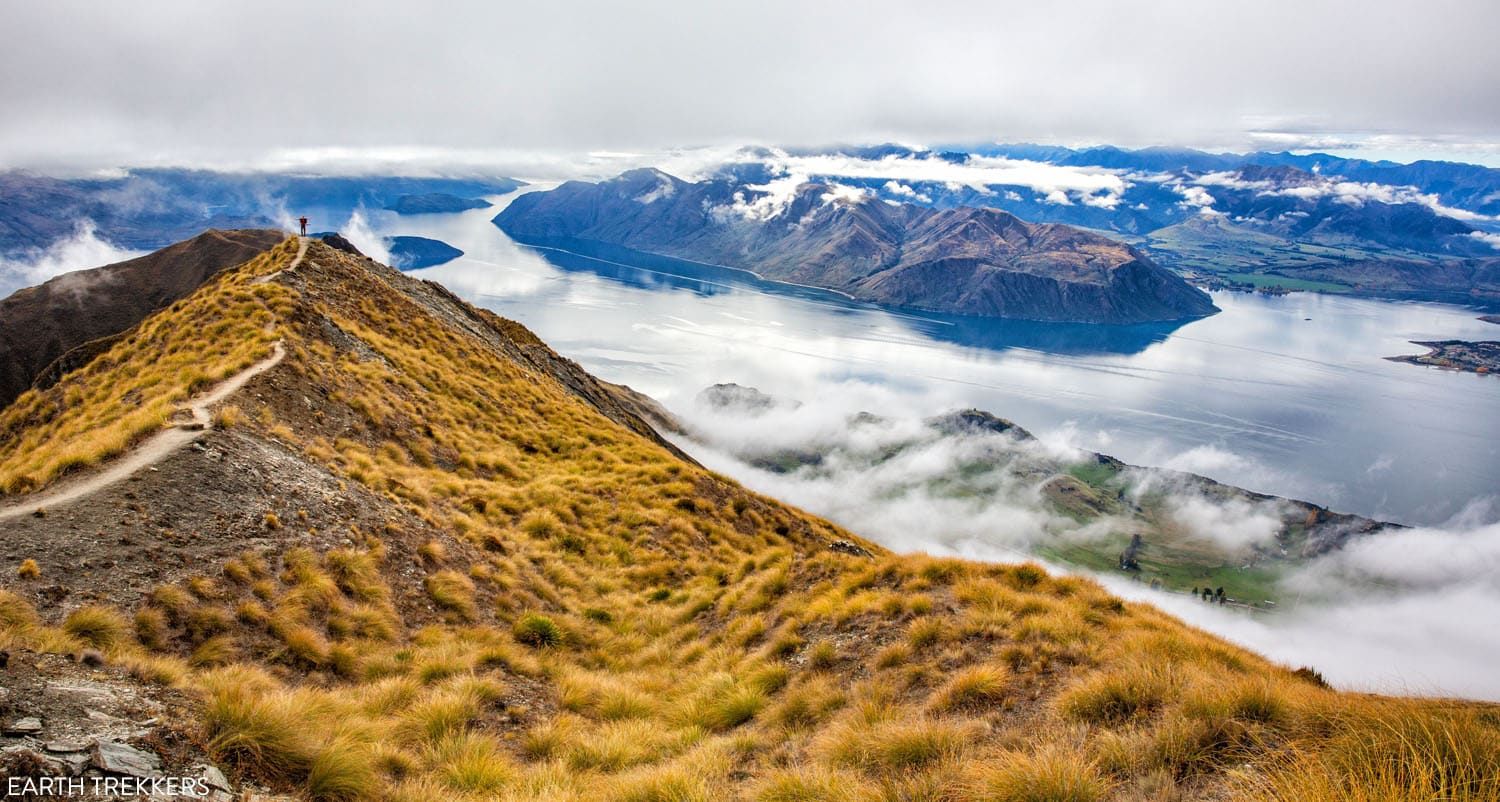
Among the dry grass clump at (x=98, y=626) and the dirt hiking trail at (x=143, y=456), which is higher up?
the dirt hiking trail at (x=143, y=456)

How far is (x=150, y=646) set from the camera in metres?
9.34

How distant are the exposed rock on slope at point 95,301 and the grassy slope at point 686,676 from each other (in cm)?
10508

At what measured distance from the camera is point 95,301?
338 ft

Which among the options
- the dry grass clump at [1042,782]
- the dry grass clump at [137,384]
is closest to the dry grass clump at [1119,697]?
the dry grass clump at [1042,782]

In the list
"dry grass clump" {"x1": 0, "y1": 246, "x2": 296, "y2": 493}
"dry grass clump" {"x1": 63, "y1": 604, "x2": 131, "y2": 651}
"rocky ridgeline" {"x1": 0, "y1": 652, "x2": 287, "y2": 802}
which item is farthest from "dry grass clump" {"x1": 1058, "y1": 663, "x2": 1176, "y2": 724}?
"dry grass clump" {"x1": 0, "y1": 246, "x2": 296, "y2": 493}

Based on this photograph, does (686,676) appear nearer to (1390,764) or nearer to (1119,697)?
(1119,697)

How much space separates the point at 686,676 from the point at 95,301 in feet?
449

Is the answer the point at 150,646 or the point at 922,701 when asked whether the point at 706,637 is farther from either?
the point at 150,646

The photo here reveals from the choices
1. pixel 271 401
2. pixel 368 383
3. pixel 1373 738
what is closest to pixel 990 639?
pixel 1373 738

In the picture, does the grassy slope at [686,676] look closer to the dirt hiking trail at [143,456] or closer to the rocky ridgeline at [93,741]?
the rocky ridgeline at [93,741]

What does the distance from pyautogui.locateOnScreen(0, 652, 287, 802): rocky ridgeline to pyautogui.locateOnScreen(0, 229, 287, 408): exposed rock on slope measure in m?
114

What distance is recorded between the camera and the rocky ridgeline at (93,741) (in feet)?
17.1

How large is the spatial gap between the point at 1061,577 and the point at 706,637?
7.27 m

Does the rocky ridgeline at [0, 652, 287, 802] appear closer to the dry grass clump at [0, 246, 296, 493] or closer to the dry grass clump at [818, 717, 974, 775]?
the dry grass clump at [818, 717, 974, 775]
